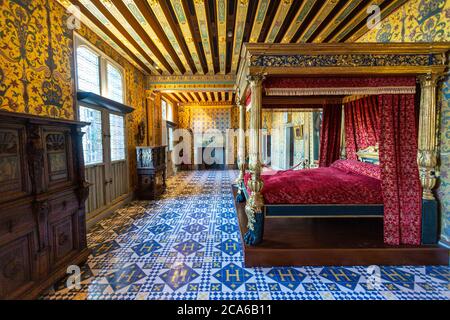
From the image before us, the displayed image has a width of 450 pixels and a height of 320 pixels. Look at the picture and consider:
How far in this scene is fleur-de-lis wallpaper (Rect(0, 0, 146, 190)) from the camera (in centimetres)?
218

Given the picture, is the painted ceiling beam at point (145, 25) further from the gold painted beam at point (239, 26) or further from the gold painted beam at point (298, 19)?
the gold painted beam at point (298, 19)

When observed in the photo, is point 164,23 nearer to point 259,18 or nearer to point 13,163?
point 259,18

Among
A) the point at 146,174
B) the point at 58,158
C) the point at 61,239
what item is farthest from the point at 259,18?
the point at 146,174

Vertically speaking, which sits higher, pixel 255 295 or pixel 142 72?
pixel 142 72

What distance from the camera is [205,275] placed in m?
2.29

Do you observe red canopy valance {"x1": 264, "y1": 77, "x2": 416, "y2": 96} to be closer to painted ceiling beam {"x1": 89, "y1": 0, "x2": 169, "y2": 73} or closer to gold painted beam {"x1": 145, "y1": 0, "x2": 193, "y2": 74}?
gold painted beam {"x1": 145, "y1": 0, "x2": 193, "y2": 74}

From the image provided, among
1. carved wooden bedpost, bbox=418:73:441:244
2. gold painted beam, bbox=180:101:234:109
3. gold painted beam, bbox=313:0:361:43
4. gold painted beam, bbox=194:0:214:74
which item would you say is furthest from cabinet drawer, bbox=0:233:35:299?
gold painted beam, bbox=180:101:234:109

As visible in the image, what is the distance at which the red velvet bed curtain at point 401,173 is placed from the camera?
252 cm

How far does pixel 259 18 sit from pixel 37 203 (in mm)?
3880

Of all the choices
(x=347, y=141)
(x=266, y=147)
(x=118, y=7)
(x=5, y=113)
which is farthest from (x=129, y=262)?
(x=266, y=147)
